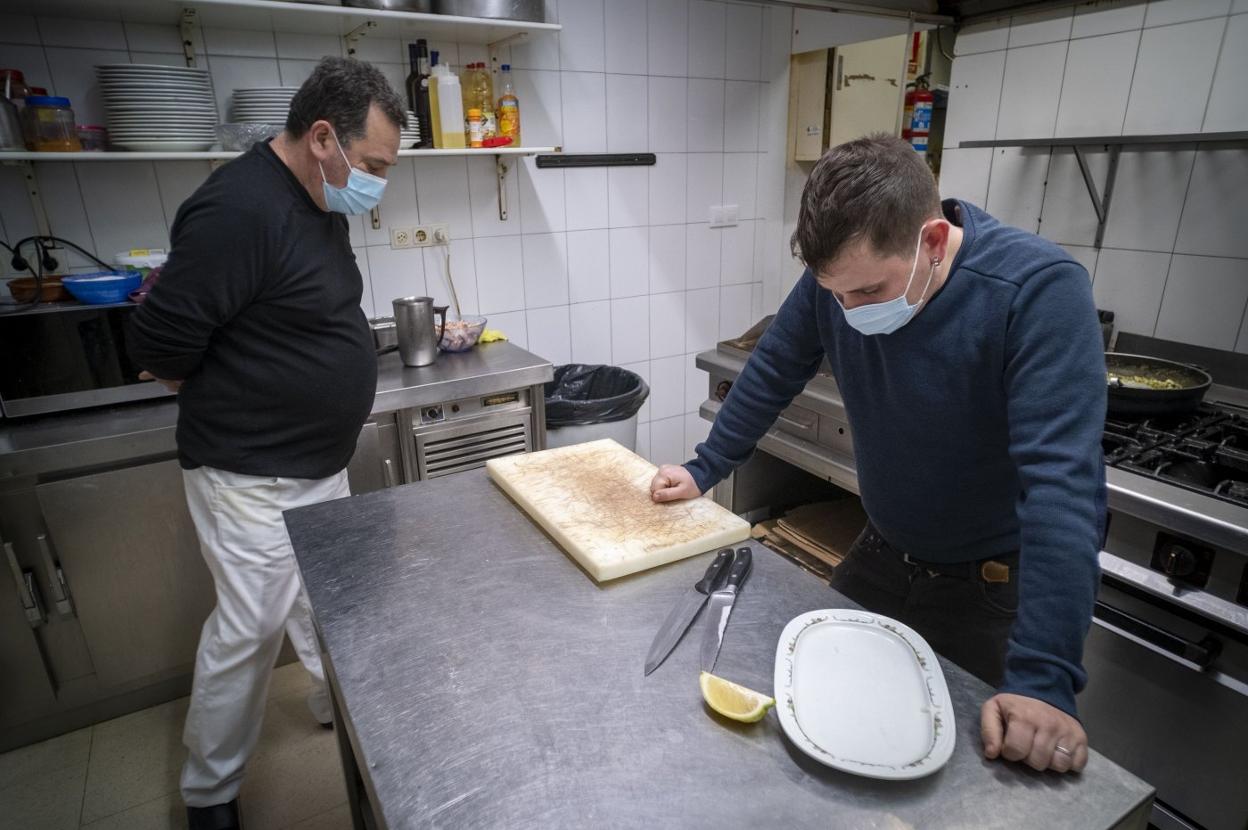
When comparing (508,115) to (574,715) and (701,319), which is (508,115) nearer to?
(701,319)

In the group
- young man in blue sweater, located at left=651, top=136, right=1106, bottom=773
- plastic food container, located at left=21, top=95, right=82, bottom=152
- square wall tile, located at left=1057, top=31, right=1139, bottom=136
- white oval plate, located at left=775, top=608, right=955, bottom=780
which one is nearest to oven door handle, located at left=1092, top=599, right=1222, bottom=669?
young man in blue sweater, located at left=651, top=136, right=1106, bottom=773

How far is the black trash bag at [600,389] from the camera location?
2477mm

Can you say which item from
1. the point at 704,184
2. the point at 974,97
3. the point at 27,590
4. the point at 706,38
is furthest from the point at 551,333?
the point at 27,590

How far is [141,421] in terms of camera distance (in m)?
1.83

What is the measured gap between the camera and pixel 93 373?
71.8 inches

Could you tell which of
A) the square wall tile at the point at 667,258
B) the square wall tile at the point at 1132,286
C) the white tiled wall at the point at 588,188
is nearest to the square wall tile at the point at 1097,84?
the square wall tile at the point at 1132,286

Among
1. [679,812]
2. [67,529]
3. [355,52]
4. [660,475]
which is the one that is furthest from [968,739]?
[355,52]

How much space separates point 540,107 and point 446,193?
475 millimetres

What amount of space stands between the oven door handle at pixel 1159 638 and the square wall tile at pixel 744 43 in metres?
2.43

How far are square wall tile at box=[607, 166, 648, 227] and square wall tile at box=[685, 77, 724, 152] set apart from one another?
26 cm

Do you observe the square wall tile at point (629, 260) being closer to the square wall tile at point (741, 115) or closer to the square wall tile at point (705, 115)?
the square wall tile at point (705, 115)

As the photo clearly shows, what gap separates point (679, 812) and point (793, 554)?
1.70 meters

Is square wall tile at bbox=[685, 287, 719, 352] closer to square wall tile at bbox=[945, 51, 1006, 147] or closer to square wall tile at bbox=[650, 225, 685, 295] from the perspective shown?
square wall tile at bbox=[650, 225, 685, 295]

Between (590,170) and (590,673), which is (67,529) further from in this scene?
(590,170)
